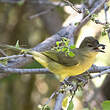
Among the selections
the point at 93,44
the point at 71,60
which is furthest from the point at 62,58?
the point at 93,44

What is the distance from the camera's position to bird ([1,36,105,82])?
3.98m

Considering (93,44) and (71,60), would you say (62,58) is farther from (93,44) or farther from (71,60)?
(93,44)

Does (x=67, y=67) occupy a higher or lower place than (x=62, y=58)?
lower

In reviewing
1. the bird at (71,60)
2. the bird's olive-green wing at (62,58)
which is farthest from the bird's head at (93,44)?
the bird's olive-green wing at (62,58)

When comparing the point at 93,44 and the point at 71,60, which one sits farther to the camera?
the point at 71,60

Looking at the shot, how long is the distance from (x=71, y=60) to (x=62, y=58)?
0.15m

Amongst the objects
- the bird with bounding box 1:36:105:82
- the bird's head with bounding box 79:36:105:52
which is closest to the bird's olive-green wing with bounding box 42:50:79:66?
the bird with bounding box 1:36:105:82

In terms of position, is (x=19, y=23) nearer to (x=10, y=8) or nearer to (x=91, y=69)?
(x=10, y=8)

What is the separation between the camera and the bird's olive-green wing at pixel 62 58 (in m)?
Result: 4.21

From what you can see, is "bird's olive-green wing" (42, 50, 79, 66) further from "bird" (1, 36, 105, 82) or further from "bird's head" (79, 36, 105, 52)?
"bird's head" (79, 36, 105, 52)

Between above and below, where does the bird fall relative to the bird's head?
below

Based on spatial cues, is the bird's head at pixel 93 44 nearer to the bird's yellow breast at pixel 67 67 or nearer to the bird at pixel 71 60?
the bird at pixel 71 60

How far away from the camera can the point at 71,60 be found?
4.23 m

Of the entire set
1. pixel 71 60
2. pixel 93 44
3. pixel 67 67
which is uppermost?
pixel 93 44
